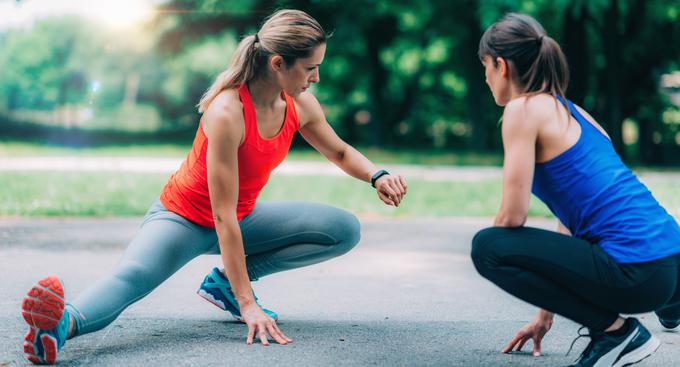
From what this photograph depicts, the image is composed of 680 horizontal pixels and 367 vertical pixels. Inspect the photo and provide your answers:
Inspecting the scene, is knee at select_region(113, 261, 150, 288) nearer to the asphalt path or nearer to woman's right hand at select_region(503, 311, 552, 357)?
the asphalt path

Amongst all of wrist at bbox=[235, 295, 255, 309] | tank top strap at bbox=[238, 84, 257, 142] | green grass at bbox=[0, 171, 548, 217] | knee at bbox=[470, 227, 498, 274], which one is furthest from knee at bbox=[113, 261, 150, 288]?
green grass at bbox=[0, 171, 548, 217]

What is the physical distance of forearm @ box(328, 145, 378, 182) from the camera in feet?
12.5

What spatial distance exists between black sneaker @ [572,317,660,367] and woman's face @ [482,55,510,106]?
0.91 metres

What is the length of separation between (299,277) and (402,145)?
23.4 m

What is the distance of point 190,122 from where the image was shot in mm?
32938

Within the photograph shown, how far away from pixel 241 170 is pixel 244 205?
0.78 ft

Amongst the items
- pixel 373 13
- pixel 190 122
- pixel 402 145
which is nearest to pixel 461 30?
pixel 373 13

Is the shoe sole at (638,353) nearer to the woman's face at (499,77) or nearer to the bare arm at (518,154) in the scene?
the bare arm at (518,154)

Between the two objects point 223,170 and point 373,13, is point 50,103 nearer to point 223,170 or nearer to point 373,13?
point 373,13

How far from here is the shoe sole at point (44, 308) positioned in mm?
2857

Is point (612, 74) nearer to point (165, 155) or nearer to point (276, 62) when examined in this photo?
point (165, 155)

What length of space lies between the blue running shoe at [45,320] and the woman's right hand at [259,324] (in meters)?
→ 0.74

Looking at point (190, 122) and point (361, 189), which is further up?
point (361, 189)

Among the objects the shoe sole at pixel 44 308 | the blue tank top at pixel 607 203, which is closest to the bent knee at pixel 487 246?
the blue tank top at pixel 607 203
